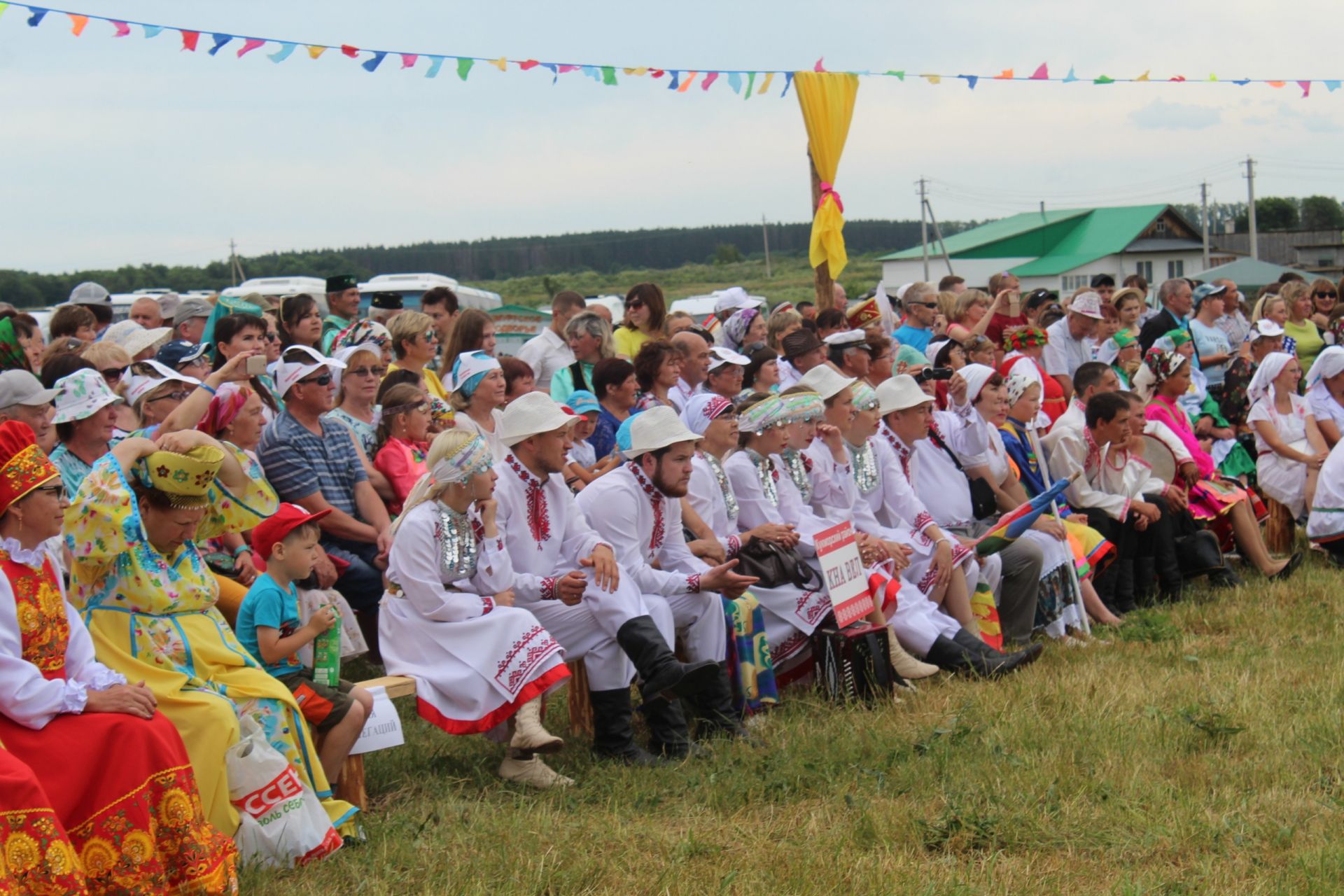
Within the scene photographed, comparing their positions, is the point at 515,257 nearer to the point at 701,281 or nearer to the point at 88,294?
the point at 701,281

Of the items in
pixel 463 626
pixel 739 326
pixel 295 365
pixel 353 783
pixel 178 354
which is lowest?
pixel 353 783

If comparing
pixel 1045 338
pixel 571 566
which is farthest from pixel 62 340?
pixel 1045 338

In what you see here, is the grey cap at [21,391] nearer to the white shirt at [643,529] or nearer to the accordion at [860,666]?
the white shirt at [643,529]

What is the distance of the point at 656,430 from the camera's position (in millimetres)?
6395

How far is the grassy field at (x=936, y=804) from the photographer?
432 centimetres

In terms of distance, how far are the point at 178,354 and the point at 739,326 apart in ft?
15.3

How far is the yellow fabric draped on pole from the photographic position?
1155 cm

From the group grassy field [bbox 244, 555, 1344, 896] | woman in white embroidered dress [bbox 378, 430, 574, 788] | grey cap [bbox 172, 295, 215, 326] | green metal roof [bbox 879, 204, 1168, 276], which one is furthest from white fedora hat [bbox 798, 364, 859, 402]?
green metal roof [bbox 879, 204, 1168, 276]

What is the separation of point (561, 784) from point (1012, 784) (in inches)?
70.7

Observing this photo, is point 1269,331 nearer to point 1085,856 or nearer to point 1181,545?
point 1181,545

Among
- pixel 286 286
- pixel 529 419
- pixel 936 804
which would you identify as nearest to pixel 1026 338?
pixel 529 419

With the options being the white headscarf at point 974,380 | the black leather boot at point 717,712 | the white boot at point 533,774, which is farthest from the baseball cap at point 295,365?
the white headscarf at point 974,380

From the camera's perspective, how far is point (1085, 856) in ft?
14.8

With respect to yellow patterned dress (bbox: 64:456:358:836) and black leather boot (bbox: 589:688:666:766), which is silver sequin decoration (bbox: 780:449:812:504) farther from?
yellow patterned dress (bbox: 64:456:358:836)
